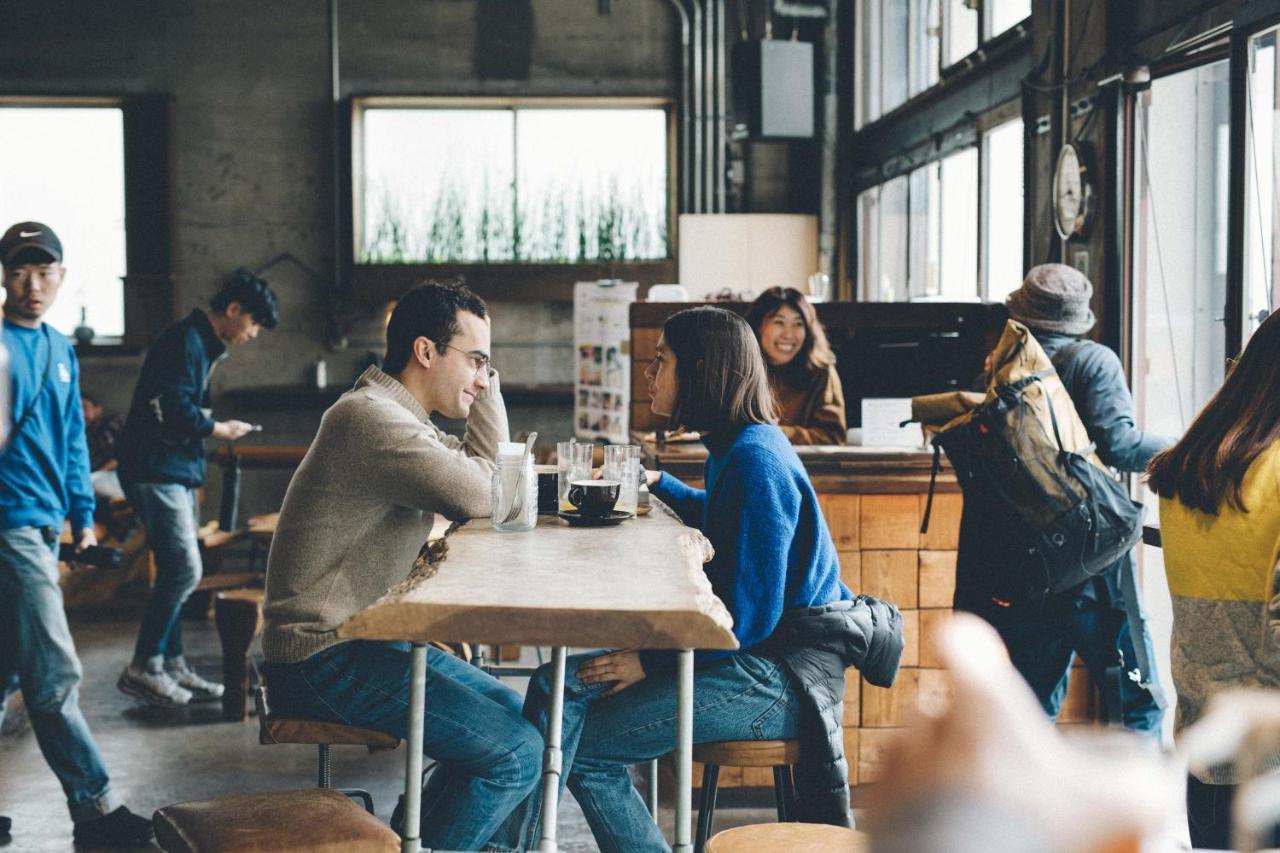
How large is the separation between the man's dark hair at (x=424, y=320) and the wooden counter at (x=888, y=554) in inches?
59.7

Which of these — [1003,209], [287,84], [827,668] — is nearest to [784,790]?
[827,668]

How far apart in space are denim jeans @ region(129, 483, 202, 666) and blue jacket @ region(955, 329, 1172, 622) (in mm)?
2890

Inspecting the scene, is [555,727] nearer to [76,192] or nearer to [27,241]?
[27,241]

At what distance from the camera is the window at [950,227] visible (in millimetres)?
5922

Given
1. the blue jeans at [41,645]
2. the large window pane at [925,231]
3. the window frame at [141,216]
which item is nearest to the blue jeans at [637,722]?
the blue jeans at [41,645]

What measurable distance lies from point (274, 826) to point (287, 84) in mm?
7616

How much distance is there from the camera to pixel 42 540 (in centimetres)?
346

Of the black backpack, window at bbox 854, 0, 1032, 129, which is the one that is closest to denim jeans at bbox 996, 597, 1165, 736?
the black backpack

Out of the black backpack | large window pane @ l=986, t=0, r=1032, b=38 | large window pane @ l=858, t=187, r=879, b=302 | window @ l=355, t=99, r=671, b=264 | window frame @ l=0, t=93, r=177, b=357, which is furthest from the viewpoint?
window @ l=355, t=99, r=671, b=264

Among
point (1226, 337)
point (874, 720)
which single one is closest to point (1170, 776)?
point (874, 720)

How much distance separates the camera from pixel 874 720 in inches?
153

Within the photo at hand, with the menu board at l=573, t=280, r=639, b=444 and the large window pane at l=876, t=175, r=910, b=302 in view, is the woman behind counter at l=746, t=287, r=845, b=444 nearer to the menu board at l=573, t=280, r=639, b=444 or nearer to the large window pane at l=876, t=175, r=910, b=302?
the menu board at l=573, t=280, r=639, b=444

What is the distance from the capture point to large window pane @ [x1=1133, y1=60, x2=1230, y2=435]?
14.3 feet

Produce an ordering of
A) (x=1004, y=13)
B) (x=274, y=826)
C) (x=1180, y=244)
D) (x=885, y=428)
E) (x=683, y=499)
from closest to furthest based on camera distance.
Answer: (x=274, y=826)
(x=683, y=499)
(x=885, y=428)
(x=1180, y=244)
(x=1004, y=13)
